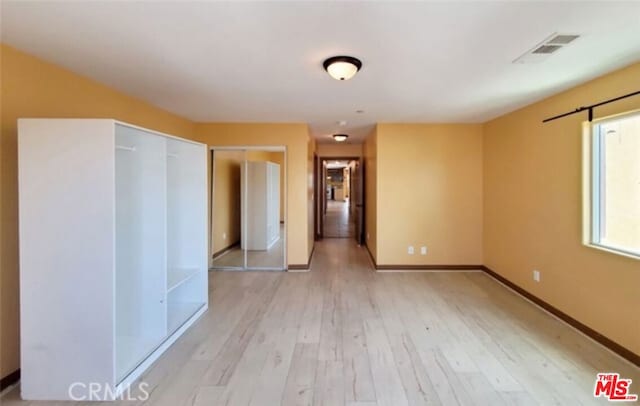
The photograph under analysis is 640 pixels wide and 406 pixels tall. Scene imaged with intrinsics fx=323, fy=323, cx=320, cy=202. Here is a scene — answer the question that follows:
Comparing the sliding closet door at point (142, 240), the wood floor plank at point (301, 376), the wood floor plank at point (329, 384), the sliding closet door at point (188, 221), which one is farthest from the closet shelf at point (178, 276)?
the wood floor plank at point (329, 384)

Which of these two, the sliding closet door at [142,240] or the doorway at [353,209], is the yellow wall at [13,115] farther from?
the doorway at [353,209]

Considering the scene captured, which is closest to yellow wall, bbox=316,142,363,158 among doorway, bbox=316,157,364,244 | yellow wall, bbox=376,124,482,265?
doorway, bbox=316,157,364,244

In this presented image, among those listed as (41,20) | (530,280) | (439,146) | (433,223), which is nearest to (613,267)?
(530,280)

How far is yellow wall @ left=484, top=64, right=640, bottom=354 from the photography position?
105 inches

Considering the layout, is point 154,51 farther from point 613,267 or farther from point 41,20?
point 613,267

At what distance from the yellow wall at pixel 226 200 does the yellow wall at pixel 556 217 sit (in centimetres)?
406

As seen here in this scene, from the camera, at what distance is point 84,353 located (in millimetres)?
2137

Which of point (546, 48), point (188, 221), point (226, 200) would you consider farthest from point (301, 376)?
point (226, 200)

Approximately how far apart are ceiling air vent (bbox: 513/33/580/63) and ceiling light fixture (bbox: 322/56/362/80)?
4.06 ft

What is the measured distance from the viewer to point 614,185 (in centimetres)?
286

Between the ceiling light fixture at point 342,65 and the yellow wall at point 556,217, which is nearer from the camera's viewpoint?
the ceiling light fixture at point 342,65

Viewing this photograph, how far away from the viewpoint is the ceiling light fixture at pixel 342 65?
2.44 m

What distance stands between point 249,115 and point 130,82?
1710mm

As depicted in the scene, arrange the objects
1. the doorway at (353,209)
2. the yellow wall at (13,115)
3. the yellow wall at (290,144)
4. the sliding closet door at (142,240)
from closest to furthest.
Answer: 1. the yellow wall at (13,115)
2. the sliding closet door at (142,240)
3. the yellow wall at (290,144)
4. the doorway at (353,209)
